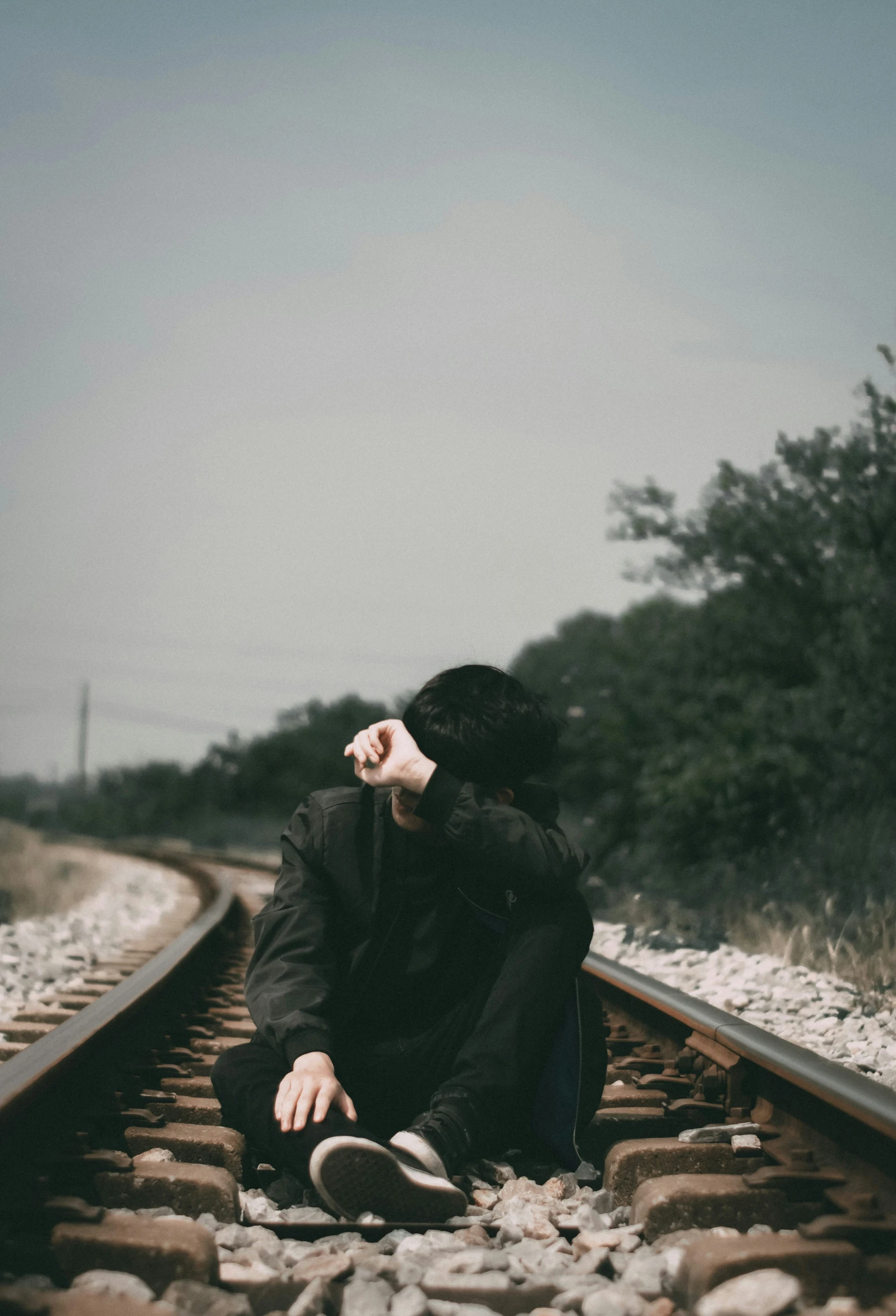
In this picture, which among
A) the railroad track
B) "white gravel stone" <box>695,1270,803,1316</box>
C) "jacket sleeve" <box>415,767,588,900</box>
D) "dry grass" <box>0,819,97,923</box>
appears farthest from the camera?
"dry grass" <box>0,819,97,923</box>

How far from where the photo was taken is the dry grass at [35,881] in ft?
31.2

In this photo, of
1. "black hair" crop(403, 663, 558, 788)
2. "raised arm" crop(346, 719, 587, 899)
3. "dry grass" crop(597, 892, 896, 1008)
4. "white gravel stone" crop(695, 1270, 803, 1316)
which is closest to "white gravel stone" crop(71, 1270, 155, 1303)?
"white gravel stone" crop(695, 1270, 803, 1316)

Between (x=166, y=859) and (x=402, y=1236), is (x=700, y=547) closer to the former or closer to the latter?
(x=402, y=1236)

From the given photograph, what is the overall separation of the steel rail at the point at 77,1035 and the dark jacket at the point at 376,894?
1.59ft

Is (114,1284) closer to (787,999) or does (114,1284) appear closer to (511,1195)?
(511,1195)

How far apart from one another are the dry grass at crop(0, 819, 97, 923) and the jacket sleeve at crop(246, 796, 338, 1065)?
6301 millimetres

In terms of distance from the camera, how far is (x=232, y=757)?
177ft

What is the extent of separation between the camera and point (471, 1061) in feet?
8.39

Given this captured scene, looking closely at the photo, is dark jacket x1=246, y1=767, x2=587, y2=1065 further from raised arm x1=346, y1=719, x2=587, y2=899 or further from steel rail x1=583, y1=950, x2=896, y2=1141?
steel rail x1=583, y1=950, x2=896, y2=1141

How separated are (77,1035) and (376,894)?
38.6 inches

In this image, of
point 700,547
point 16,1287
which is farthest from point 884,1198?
point 700,547

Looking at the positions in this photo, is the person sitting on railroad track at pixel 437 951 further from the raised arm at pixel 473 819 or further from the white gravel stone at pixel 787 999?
the white gravel stone at pixel 787 999

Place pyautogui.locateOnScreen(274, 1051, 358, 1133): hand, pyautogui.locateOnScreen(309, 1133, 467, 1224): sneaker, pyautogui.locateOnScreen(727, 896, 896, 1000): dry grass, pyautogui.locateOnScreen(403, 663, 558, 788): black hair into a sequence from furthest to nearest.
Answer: pyautogui.locateOnScreen(727, 896, 896, 1000): dry grass, pyautogui.locateOnScreen(403, 663, 558, 788): black hair, pyautogui.locateOnScreen(274, 1051, 358, 1133): hand, pyautogui.locateOnScreen(309, 1133, 467, 1224): sneaker

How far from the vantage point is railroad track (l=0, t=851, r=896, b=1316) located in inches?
73.8
